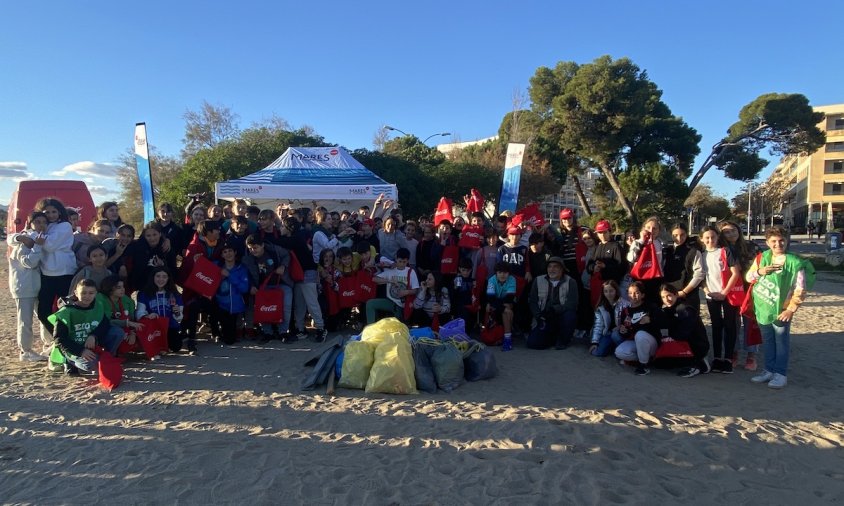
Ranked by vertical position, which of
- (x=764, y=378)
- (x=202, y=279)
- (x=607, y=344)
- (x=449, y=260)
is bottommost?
(x=764, y=378)

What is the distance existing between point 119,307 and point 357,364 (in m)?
2.93

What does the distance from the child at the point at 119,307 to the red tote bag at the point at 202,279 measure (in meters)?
0.72

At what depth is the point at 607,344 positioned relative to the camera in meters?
6.21

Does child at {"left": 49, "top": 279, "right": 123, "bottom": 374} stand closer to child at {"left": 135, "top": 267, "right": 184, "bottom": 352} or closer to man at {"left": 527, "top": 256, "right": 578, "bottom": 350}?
child at {"left": 135, "top": 267, "right": 184, "bottom": 352}

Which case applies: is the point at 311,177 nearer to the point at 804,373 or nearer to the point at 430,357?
the point at 430,357

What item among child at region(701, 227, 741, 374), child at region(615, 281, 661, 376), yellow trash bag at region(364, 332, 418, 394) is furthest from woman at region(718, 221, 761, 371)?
yellow trash bag at region(364, 332, 418, 394)

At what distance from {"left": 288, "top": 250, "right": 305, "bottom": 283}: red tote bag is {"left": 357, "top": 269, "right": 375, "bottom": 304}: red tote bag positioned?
2.65 feet

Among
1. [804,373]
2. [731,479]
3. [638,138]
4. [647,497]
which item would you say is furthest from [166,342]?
[638,138]

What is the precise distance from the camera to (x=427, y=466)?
3445mm

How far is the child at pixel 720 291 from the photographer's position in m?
5.56

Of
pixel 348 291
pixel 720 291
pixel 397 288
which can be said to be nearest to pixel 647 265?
pixel 720 291

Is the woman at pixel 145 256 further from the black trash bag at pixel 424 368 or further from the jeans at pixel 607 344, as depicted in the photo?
the jeans at pixel 607 344

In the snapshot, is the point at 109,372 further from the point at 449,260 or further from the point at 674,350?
the point at 674,350

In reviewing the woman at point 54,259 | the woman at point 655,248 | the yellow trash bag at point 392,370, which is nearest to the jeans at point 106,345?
the woman at point 54,259
